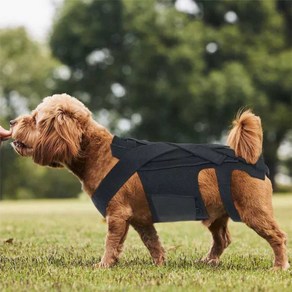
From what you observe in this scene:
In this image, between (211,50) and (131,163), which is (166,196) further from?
(211,50)

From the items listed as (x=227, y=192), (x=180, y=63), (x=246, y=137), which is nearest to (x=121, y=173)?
(x=227, y=192)

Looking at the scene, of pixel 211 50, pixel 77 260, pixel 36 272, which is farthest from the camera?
pixel 211 50

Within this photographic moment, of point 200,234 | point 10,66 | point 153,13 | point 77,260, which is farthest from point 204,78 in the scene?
point 77,260

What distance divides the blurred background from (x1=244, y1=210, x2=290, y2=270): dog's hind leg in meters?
25.4

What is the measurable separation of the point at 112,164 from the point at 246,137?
4.29ft

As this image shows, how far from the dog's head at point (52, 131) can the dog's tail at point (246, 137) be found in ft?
4.67

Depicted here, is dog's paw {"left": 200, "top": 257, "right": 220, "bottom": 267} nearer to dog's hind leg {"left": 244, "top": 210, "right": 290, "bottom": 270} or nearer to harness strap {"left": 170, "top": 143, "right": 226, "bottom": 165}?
dog's hind leg {"left": 244, "top": 210, "right": 290, "bottom": 270}

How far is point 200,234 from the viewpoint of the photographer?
34.5 feet

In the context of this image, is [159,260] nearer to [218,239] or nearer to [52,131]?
[218,239]

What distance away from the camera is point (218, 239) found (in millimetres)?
6836

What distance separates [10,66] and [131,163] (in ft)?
Answer: 134

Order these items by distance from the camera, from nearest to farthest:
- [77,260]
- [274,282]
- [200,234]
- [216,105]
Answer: [274,282] → [77,260] → [200,234] → [216,105]

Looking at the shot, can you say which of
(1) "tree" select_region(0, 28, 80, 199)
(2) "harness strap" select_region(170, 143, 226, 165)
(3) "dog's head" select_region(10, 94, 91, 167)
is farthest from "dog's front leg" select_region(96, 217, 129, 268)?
(1) "tree" select_region(0, 28, 80, 199)

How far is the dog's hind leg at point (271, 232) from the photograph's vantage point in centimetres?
600
